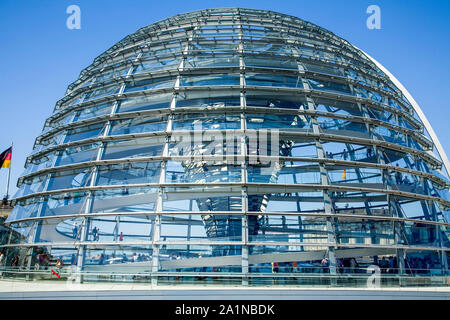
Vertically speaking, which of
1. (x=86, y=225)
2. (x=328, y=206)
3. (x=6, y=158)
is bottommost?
(x=86, y=225)

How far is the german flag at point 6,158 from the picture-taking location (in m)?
24.2

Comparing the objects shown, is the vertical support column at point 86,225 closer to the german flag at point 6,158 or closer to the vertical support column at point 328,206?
the vertical support column at point 328,206

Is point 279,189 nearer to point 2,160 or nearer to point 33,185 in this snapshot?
point 33,185

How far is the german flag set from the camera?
2418 centimetres

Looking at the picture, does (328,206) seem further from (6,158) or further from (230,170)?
(6,158)

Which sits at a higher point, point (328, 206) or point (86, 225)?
point (328, 206)

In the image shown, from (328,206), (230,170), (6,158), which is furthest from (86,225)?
(6,158)

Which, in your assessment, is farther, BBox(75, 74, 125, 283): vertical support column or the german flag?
the german flag

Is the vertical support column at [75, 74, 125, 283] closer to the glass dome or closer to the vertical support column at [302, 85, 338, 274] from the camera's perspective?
the glass dome

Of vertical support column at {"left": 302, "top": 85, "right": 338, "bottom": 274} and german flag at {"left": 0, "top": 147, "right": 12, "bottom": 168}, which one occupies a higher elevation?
german flag at {"left": 0, "top": 147, "right": 12, "bottom": 168}

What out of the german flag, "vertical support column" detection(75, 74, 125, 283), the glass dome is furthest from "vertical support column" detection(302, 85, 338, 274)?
Answer: the german flag

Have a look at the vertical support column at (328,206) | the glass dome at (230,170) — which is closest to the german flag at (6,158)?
the glass dome at (230,170)

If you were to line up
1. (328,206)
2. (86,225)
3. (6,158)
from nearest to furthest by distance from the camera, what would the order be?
(86,225) → (328,206) → (6,158)

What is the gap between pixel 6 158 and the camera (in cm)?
2444
